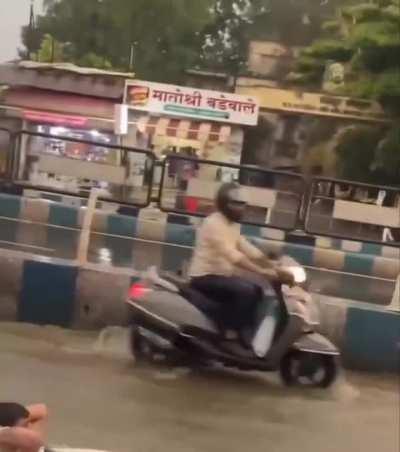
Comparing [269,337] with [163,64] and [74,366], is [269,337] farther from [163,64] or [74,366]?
[163,64]

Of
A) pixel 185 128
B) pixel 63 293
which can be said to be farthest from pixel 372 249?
pixel 185 128

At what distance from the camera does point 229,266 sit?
17.9 feet

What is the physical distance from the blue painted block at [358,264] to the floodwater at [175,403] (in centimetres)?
355

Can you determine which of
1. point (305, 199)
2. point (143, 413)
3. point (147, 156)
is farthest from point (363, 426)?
point (147, 156)

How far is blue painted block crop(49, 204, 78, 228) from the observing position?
1059 cm

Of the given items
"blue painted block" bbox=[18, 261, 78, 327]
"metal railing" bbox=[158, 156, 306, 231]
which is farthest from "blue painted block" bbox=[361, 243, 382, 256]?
"blue painted block" bbox=[18, 261, 78, 327]

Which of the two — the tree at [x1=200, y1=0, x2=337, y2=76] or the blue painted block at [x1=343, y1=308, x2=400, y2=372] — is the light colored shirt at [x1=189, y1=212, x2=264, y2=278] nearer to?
the blue painted block at [x1=343, y1=308, x2=400, y2=372]

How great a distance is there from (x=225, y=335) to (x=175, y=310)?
1.04ft

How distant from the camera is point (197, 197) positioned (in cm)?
1068

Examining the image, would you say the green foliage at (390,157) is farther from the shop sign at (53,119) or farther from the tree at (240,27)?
the shop sign at (53,119)

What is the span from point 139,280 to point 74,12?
11.0m

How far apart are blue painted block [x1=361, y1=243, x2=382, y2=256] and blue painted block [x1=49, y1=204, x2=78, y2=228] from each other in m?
3.14

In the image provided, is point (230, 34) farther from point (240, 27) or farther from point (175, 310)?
point (175, 310)

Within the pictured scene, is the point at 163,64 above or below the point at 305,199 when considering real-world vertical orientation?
above
